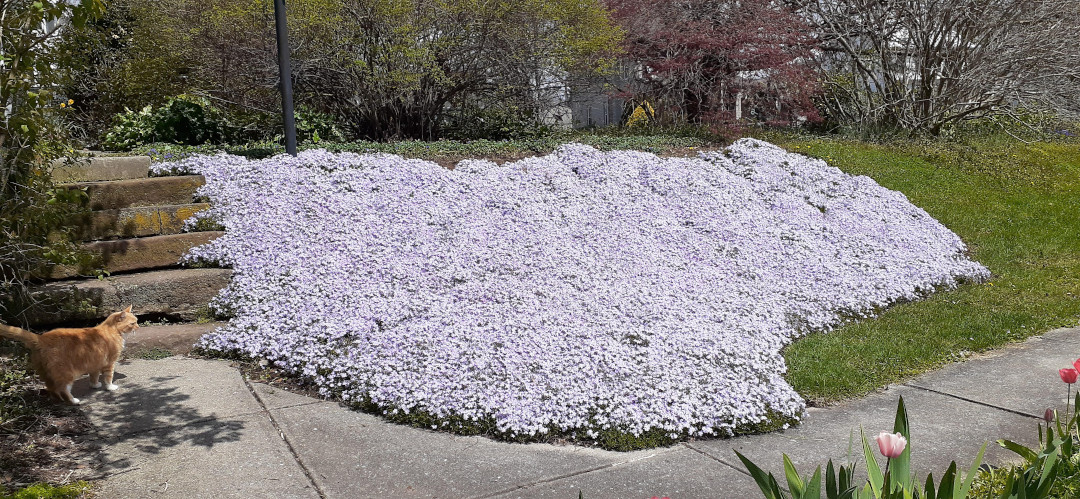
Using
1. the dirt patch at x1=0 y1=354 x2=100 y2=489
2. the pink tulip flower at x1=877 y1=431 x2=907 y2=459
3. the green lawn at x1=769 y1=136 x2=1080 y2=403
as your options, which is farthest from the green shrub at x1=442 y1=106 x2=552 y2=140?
the pink tulip flower at x1=877 y1=431 x2=907 y2=459

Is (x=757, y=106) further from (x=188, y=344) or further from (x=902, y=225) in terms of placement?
(x=188, y=344)

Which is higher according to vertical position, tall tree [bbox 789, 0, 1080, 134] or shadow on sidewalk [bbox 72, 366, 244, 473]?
tall tree [bbox 789, 0, 1080, 134]

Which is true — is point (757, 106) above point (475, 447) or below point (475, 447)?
above

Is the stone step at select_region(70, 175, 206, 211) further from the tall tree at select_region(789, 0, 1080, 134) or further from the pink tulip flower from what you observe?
the tall tree at select_region(789, 0, 1080, 134)

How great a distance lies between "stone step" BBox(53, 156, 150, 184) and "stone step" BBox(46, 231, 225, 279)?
78 centimetres

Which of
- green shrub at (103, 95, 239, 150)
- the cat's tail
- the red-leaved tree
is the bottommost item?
the cat's tail

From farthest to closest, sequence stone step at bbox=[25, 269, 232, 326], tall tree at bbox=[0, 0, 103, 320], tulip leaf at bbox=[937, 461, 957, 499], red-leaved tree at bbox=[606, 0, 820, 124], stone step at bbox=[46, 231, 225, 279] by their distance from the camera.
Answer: red-leaved tree at bbox=[606, 0, 820, 124]
stone step at bbox=[46, 231, 225, 279]
stone step at bbox=[25, 269, 232, 326]
tall tree at bbox=[0, 0, 103, 320]
tulip leaf at bbox=[937, 461, 957, 499]

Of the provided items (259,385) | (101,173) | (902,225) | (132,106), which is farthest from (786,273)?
(132,106)

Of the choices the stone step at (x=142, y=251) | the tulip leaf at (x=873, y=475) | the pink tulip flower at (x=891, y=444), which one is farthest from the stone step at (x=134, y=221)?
the pink tulip flower at (x=891, y=444)

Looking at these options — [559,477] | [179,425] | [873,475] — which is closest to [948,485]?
[873,475]

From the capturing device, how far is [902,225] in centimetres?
849

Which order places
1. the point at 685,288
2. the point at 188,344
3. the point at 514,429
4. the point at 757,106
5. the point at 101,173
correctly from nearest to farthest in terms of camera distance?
1. the point at 514,429
2. the point at 188,344
3. the point at 685,288
4. the point at 101,173
5. the point at 757,106

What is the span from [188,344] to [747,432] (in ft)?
11.8

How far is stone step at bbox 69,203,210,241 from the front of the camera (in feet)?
18.6
